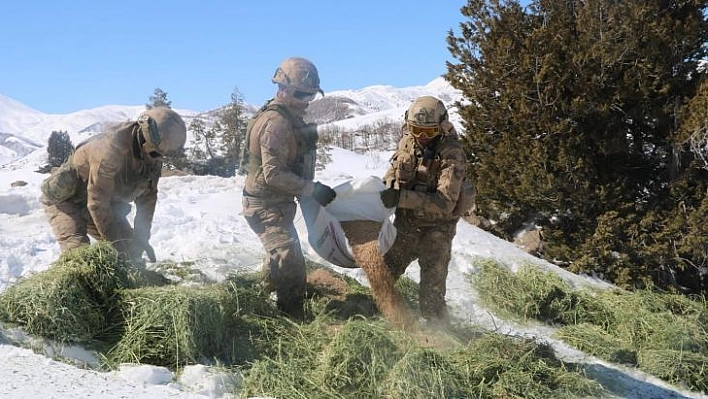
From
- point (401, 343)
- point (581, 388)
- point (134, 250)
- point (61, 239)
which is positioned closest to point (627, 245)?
point (581, 388)

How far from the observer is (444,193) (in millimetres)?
4055

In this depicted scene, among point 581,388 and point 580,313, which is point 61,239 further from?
point 580,313

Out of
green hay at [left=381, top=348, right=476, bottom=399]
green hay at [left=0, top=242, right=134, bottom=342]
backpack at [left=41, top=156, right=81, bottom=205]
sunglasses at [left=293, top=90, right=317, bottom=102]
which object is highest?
sunglasses at [left=293, top=90, right=317, bottom=102]

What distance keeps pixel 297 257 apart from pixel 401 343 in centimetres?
115

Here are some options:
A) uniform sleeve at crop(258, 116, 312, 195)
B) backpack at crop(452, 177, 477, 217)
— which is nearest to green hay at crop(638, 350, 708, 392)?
backpack at crop(452, 177, 477, 217)

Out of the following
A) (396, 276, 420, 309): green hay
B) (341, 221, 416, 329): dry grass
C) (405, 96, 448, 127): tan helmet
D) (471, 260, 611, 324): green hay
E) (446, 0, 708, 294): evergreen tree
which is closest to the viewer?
(341, 221, 416, 329): dry grass

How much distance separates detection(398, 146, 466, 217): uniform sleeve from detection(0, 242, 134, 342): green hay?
1.92 m

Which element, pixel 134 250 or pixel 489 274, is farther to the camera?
pixel 489 274

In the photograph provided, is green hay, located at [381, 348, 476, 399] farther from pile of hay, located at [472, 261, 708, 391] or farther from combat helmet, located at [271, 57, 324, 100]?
combat helmet, located at [271, 57, 324, 100]

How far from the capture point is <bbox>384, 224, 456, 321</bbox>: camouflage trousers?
427cm

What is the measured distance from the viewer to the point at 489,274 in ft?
18.2

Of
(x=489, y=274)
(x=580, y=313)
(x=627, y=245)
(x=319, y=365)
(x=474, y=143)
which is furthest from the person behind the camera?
(x=474, y=143)

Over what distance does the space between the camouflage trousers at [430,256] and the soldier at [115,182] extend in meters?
1.83

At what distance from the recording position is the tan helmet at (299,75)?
4.11 meters
